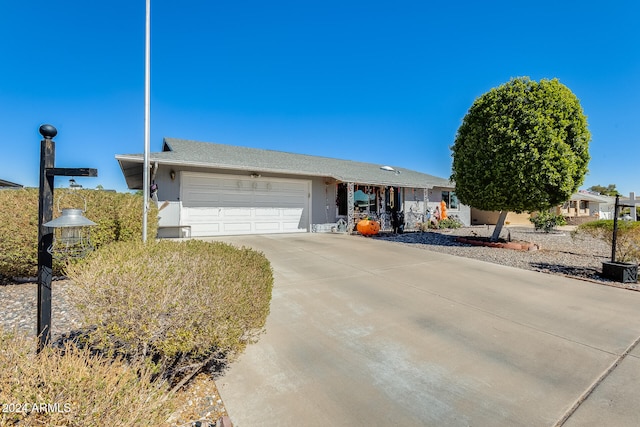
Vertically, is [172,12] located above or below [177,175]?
above

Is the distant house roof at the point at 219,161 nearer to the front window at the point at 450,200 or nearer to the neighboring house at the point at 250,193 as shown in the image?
the neighboring house at the point at 250,193

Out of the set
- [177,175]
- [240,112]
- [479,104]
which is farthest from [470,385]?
[240,112]

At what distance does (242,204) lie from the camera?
12.1m

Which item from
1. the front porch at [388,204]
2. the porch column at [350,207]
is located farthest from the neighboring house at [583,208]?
the porch column at [350,207]

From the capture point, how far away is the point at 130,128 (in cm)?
1167

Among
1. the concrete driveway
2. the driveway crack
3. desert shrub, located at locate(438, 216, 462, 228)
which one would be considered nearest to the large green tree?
the concrete driveway

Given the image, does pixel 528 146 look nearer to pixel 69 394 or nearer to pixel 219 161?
pixel 219 161

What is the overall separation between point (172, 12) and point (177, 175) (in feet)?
17.5

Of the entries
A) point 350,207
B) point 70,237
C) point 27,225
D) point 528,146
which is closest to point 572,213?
point 528,146

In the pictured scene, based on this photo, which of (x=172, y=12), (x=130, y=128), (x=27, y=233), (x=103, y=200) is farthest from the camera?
(x=130, y=128)

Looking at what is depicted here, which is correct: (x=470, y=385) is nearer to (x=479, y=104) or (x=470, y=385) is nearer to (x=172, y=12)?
(x=479, y=104)

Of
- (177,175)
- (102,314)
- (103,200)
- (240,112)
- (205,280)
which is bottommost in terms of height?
(102,314)

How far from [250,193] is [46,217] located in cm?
983

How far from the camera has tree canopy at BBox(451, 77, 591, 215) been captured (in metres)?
8.83
